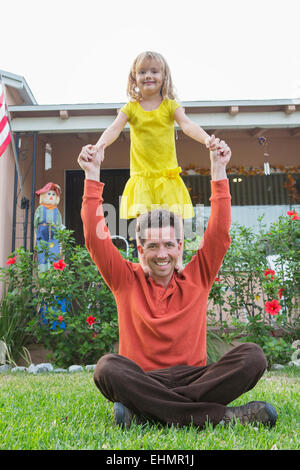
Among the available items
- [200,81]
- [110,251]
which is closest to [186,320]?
[110,251]

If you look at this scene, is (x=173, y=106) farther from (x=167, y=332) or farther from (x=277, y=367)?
(x=277, y=367)

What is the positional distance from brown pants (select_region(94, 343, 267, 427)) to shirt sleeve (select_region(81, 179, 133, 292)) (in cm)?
38

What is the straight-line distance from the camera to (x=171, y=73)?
2926 mm

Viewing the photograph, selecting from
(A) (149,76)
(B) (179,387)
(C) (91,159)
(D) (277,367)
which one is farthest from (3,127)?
(B) (179,387)

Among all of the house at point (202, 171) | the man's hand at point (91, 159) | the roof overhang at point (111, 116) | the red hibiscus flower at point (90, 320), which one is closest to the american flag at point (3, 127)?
the roof overhang at point (111, 116)

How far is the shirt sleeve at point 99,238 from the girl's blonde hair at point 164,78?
52.0 inches

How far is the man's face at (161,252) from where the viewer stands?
6.31 ft

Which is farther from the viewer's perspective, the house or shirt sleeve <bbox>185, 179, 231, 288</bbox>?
the house

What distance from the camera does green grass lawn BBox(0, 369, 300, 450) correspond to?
1.39m

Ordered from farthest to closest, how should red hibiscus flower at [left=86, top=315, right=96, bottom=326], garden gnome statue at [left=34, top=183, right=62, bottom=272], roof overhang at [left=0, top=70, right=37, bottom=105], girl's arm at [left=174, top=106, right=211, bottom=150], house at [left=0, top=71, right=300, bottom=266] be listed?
house at [left=0, top=71, right=300, bottom=266] < roof overhang at [left=0, top=70, right=37, bottom=105] < garden gnome statue at [left=34, top=183, right=62, bottom=272] < red hibiscus flower at [left=86, top=315, right=96, bottom=326] < girl's arm at [left=174, top=106, right=211, bottom=150]

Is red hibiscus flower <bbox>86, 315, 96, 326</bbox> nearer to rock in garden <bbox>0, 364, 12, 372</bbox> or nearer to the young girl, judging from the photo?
rock in garden <bbox>0, 364, 12, 372</bbox>

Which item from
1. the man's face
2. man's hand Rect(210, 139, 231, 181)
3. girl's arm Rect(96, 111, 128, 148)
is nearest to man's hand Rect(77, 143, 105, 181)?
the man's face

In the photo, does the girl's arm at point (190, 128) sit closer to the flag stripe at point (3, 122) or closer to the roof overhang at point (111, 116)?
the flag stripe at point (3, 122)

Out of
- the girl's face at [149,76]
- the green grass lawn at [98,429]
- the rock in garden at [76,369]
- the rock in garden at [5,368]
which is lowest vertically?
the rock in garden at [5,368]
